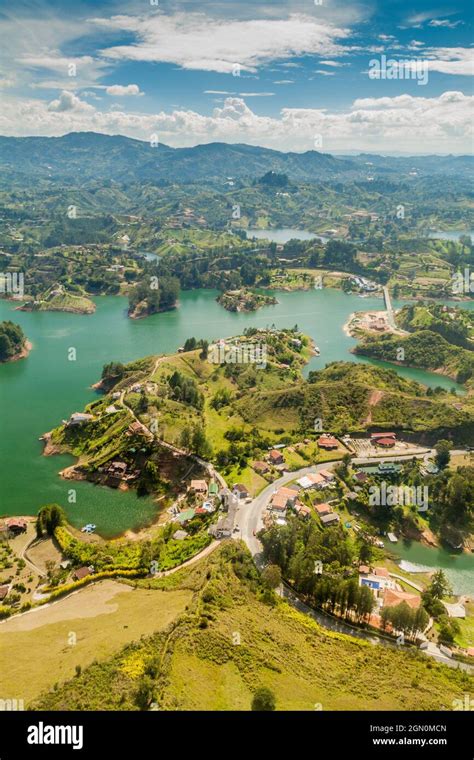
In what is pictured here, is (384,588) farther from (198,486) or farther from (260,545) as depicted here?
(198,486)

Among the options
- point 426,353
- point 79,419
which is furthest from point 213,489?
point 426,353

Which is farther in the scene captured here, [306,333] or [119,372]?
[306,333]

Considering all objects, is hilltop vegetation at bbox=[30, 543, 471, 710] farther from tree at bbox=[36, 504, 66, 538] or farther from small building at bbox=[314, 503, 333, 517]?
tree at bbox=[36, 504, 66, 538]

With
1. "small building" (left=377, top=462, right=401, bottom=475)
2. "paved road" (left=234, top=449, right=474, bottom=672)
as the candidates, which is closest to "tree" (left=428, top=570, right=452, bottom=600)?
"paved road" (left=234, top=449, right=474, bottom=672)

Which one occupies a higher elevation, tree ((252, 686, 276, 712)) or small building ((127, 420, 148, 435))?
small building ((127, 420, 148, 435))

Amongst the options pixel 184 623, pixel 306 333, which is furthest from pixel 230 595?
pixel 306 333

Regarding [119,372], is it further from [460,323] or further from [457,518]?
[460,323]
